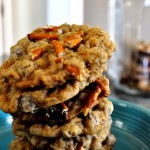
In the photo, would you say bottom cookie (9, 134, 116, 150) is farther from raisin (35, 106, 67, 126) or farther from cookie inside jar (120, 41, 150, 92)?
cookie inside jar (120, 41, 150, 92)

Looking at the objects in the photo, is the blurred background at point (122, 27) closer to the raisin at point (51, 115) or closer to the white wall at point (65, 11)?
the white wall at point (65, 11)

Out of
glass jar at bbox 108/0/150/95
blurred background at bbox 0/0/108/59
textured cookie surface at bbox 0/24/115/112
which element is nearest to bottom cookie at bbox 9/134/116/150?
textured cookie surface at bbox 0/24/115/112

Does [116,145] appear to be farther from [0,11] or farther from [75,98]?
[0,11]

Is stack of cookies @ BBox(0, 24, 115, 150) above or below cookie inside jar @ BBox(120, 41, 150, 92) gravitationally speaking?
above

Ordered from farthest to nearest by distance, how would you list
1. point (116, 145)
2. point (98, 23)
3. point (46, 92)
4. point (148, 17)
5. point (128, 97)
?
point (98, 23)
point (148, 17)
point (128, 97)
point (116, 145)
point (46, 92)

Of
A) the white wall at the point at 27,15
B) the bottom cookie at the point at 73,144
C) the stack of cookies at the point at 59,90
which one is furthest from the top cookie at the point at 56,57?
the white wall at the point at 27,15

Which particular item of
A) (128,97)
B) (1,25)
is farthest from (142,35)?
(1,25)

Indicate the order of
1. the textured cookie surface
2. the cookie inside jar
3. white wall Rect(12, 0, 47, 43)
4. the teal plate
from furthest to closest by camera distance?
white wall Rect(12, 0, 47, 43)
the cookie inside jar
the teal plate
the textured cookie surface
